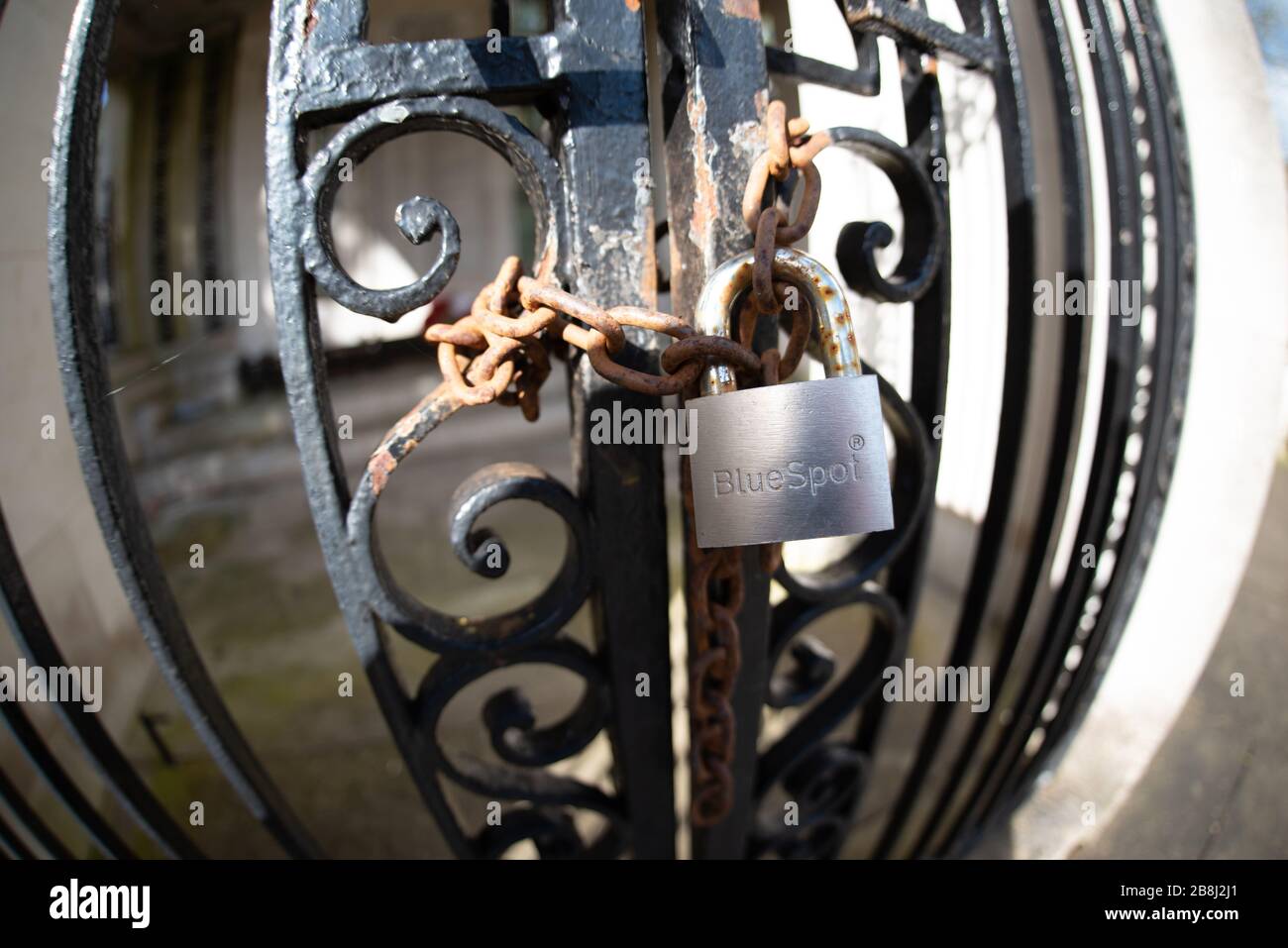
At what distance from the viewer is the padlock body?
595 mm

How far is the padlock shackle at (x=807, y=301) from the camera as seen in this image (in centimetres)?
62

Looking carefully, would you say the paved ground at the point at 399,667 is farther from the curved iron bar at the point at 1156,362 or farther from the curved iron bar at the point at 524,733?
the curved iron bar at the point at 524,733

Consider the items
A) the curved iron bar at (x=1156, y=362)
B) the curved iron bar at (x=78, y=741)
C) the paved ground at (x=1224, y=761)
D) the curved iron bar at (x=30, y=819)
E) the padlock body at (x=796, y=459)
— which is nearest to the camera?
the padlock body at (x=796, y=459)

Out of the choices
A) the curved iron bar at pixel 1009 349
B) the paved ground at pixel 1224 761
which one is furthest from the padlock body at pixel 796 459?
the paved ground at pixel 1224 761

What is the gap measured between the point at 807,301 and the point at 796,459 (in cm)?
15

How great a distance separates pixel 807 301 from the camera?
2.09 feet

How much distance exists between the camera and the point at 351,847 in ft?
5.60

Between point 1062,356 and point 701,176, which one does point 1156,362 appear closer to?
point 1062,356

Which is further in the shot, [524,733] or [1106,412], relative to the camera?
[1106,412]

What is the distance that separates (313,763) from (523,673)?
68 cm

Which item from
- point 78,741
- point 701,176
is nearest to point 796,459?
point 701,176

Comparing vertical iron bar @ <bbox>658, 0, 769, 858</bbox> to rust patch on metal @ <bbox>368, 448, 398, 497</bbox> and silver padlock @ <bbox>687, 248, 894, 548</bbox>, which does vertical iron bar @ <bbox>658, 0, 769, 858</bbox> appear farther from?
rust patch on metal @ <bbox>368, 448, 398, 497</bbox>
